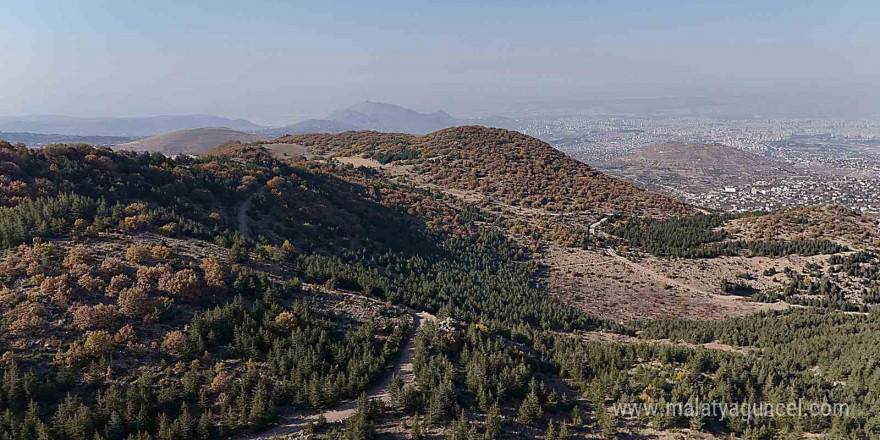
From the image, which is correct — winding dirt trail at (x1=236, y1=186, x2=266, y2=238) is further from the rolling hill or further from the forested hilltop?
the rolling hill

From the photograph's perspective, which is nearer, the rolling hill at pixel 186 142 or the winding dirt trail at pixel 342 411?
the winding dirt trail at pixel 342 411

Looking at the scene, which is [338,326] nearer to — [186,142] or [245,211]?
[245,211]

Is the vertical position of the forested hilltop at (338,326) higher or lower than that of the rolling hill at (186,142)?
lower

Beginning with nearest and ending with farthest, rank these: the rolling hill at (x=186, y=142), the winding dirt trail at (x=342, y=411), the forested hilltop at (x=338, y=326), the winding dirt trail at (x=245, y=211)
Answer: the winding dirt trail at (x=342, y=411) → the forested hilltop at (x=338, y=326) → the winding dirt trail at (x=245, y=211) → the rolling hill at (x=186, y=142)

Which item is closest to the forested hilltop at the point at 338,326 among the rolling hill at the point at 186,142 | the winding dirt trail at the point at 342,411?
the winding dirt trail at the point at 342,411

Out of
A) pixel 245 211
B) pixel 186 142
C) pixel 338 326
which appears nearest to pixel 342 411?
pixel 338 326

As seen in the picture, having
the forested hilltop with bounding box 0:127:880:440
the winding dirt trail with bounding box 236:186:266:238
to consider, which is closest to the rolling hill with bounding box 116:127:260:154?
the winding dirt trail with bounding box 236:186:266:238

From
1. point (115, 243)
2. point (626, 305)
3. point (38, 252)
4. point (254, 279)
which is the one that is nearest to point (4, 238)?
point (38, 252)

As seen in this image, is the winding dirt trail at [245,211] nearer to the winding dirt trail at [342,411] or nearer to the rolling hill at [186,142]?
the winding dirt trail at [342,411]
